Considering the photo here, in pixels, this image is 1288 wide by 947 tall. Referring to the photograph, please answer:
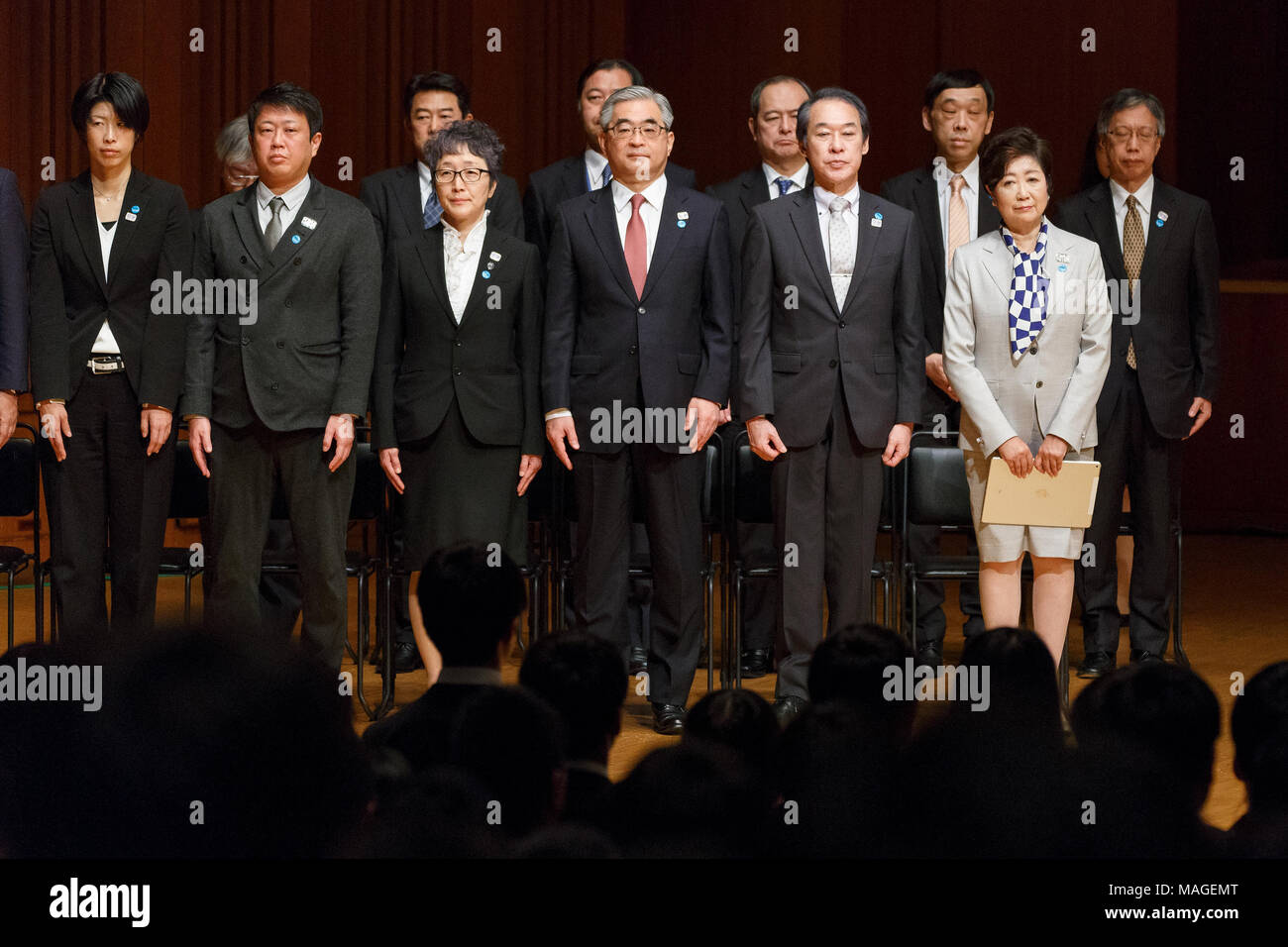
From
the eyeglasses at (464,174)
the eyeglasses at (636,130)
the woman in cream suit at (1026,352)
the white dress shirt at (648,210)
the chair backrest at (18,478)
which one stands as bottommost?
the chair backrest at (18,478)

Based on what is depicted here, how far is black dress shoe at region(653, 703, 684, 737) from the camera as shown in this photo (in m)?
4.02

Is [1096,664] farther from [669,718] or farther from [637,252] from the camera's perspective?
[637,252]

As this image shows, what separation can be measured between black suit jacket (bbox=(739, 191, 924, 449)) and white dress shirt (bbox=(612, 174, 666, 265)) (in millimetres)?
249

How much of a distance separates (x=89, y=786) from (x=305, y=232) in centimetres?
213

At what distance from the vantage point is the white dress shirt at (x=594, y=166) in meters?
4.86

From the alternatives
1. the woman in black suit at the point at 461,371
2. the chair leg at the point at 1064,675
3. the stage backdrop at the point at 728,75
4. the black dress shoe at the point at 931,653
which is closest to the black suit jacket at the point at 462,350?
the woman in black suit at the point at 461,371

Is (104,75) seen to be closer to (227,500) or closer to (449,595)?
(227,500)

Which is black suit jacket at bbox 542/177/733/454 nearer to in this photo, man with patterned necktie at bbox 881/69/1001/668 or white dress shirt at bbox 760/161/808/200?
white dress shirt at bbox 760/161/808/200

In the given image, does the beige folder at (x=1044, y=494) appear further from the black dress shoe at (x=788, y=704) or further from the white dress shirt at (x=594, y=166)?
the white dress shirt at (x=594, y=166)

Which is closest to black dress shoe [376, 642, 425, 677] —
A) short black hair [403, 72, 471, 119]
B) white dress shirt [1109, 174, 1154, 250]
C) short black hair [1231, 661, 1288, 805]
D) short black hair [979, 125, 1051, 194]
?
short black hair [403, 72, 471, 119]

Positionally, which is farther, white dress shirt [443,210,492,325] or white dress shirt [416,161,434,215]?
white dress shirt [416,161,434,215]

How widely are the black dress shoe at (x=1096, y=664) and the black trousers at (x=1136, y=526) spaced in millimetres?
18

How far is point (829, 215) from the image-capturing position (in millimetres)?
4094
